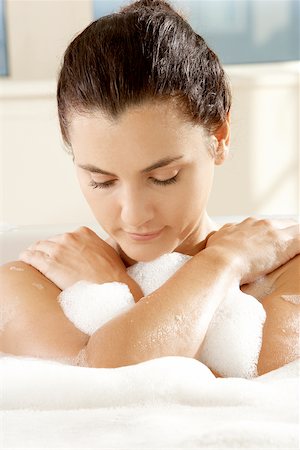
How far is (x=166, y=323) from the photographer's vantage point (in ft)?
4.33

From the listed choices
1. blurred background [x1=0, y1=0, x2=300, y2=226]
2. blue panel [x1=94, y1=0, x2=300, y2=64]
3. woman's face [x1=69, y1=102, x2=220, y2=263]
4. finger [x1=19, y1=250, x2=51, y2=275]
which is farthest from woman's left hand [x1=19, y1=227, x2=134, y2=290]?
blue panel [x1=94, y1=0, x2=300, y2=64]

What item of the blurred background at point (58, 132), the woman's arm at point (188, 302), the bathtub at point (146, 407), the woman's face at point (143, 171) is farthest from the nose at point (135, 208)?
the blurred background at point (58, 132)

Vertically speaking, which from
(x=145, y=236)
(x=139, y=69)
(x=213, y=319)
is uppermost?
(x=139, y=69)

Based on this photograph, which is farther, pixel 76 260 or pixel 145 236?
pixel 76 260

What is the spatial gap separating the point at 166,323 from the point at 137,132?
0.29 m

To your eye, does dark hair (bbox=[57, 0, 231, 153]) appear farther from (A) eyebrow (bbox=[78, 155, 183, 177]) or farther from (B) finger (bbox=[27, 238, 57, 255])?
(B) finger (bbox=[27, 238, 57, 255])

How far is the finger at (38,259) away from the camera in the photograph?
153 centimetres

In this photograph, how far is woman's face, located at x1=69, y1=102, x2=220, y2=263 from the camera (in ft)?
4.31

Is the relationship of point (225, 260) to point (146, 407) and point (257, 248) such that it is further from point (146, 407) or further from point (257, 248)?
point (146, 407)

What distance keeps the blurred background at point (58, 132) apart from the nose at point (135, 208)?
172 cm

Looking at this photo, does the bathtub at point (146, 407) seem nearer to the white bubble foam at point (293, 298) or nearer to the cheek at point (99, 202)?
the white bubble foam at point (293, 298)

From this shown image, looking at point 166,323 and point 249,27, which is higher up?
point 249,27

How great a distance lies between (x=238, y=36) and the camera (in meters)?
3.52

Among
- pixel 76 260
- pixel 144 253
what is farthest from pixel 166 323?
pixel 76 260
